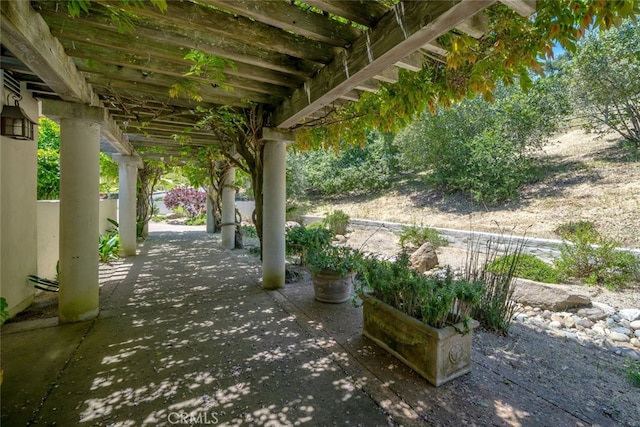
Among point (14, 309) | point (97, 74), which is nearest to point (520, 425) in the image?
point (97, 74)

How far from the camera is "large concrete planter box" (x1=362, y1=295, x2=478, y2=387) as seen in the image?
1994 mm

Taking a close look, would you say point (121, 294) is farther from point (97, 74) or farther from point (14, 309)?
point (97, 74)

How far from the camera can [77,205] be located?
2.89 meters

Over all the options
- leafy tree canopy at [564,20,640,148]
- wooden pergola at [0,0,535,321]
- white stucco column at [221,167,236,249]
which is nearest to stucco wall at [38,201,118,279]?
wooden pergola at [0,0,535,321]

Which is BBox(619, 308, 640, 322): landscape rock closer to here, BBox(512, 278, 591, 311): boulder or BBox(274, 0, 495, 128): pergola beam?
BBox(512, 278, 591, 311): boulder

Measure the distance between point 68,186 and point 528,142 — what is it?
1157cm

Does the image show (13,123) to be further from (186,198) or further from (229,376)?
(186,198)

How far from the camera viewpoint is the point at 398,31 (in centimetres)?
174

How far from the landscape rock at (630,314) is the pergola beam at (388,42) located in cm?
420

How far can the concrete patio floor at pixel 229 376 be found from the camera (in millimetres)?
1741

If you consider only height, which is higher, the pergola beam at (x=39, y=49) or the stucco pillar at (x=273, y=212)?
the pergola beam at (x=39, y=49)

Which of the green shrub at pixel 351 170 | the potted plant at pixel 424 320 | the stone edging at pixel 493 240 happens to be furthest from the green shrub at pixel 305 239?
the green shrub at pixel 351 170

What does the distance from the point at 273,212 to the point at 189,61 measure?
2075 mm

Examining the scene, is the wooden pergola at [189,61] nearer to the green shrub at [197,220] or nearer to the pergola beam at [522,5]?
the pergola beam at [522,5]
